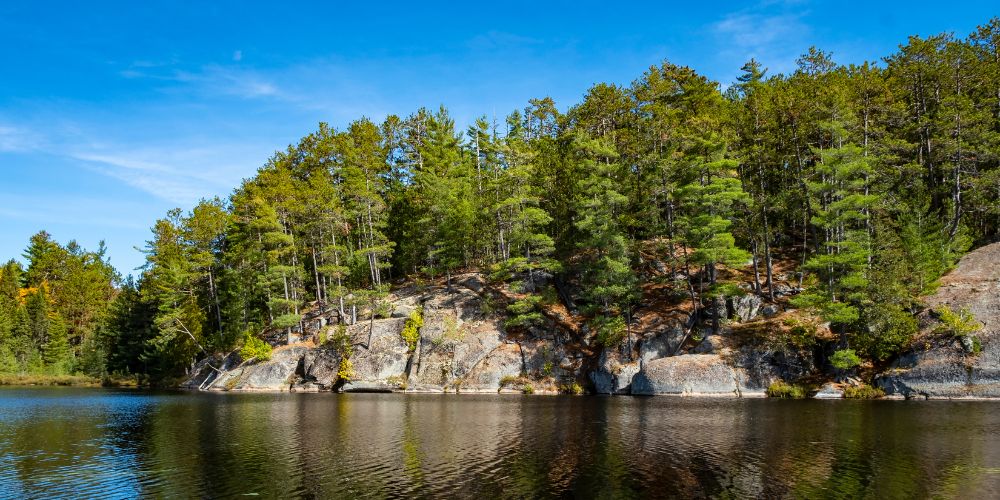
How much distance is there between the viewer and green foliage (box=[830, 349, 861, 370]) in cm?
5031

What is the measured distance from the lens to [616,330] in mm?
63219

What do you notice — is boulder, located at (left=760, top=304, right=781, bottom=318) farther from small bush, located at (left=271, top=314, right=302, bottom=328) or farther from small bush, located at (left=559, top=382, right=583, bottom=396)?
small bush, located at (left=271, top=314, right=302, bottom=328)

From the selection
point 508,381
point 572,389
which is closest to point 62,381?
point 508,381

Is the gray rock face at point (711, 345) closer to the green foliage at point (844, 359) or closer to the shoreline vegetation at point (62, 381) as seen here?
the green foliage at point (844, 359)

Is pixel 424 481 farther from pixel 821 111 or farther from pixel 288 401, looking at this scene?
pixel 821 111

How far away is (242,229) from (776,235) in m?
78.3

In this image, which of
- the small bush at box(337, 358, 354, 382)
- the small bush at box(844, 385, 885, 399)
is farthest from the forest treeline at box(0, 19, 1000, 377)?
the small bush at box(337, 358, 354, 382)

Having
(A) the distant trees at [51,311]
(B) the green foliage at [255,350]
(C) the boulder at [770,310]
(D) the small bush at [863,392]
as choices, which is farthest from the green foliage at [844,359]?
(A) the distant trees at [51,311]

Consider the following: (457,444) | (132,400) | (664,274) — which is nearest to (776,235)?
(664,274)

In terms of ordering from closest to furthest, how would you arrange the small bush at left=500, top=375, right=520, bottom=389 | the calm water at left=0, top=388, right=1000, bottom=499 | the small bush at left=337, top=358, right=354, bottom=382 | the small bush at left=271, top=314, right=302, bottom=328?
the calm water at left=0, top=388, right=1000, bottom=499
the small bush at left=500, top=375, right=520, bottom=389
the small bush at left=337, top=358, right=354, bottom=382
the small bush at left=271, top=314, right=302, bottom=328

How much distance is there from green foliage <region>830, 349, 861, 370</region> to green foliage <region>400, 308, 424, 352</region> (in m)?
46.1

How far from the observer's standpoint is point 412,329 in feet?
232

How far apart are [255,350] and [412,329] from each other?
2265 centimetres

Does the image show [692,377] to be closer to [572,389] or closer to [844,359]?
[844,359]
